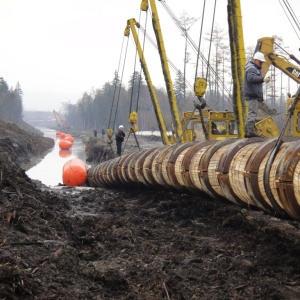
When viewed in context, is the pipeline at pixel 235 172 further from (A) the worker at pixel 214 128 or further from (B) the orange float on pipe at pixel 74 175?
(B) the orange float on pipe at pixel 74 175

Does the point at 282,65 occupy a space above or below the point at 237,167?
above

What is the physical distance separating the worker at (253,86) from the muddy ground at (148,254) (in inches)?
59.5

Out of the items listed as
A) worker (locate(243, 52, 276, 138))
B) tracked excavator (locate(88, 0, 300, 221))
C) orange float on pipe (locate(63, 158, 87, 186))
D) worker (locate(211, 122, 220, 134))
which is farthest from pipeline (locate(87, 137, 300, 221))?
orange float on pipe (locate(63, 158, 87, 186))

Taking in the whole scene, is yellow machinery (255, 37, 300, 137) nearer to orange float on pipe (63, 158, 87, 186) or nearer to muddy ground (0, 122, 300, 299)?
muddy ground (0, 122, 300, 299)

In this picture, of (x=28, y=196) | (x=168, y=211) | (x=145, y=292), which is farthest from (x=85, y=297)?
(x=168, y=211)

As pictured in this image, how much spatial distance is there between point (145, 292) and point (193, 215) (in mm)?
4657

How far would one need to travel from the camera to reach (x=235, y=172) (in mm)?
5922

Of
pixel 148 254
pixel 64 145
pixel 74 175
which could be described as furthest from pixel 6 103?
pixel 148 254

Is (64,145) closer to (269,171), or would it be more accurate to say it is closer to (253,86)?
(253,86)

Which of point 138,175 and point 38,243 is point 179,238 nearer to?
point 38,243

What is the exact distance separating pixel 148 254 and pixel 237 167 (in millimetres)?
1485

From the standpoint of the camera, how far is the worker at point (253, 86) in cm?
830

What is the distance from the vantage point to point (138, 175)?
1147cm

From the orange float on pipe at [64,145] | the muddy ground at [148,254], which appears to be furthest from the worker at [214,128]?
the orange float on pipe at [64,145]
